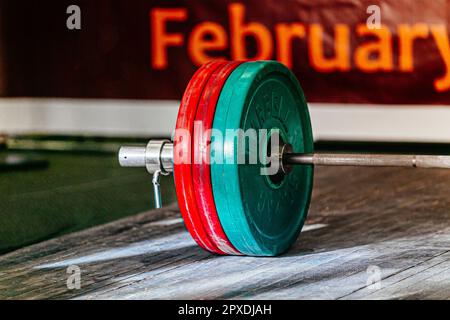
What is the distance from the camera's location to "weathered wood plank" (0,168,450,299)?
2.06 metres

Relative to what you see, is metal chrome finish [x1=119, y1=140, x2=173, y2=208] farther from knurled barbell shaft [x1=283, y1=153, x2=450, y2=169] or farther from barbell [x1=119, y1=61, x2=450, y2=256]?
knurled barbell shaft [x1=283, y1=153, x2=450, y2=169]

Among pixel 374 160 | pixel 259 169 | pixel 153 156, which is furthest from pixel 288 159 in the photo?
pixel 153 156

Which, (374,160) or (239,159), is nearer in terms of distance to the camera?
(239,159)

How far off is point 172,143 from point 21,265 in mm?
551

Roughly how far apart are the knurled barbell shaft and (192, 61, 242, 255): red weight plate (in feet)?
0.89

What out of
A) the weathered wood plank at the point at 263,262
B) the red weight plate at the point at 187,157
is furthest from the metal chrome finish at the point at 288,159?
the weathered wood plank at the point at 263,262

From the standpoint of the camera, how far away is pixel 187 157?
216cm

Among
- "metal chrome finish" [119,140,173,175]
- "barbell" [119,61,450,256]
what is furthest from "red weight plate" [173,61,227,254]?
"metal chrome finish" [119,140,173,175]

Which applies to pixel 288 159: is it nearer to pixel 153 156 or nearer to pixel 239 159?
pixel 239 159

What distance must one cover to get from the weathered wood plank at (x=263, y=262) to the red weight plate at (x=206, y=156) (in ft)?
0.43

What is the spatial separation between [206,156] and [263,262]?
373 millimetres

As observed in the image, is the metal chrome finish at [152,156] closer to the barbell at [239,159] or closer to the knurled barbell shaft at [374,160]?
the barbell at [239,159]

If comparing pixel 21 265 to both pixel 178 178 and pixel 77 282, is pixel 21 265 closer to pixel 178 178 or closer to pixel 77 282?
pixel 77 282

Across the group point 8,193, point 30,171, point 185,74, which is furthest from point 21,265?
point 185,74
